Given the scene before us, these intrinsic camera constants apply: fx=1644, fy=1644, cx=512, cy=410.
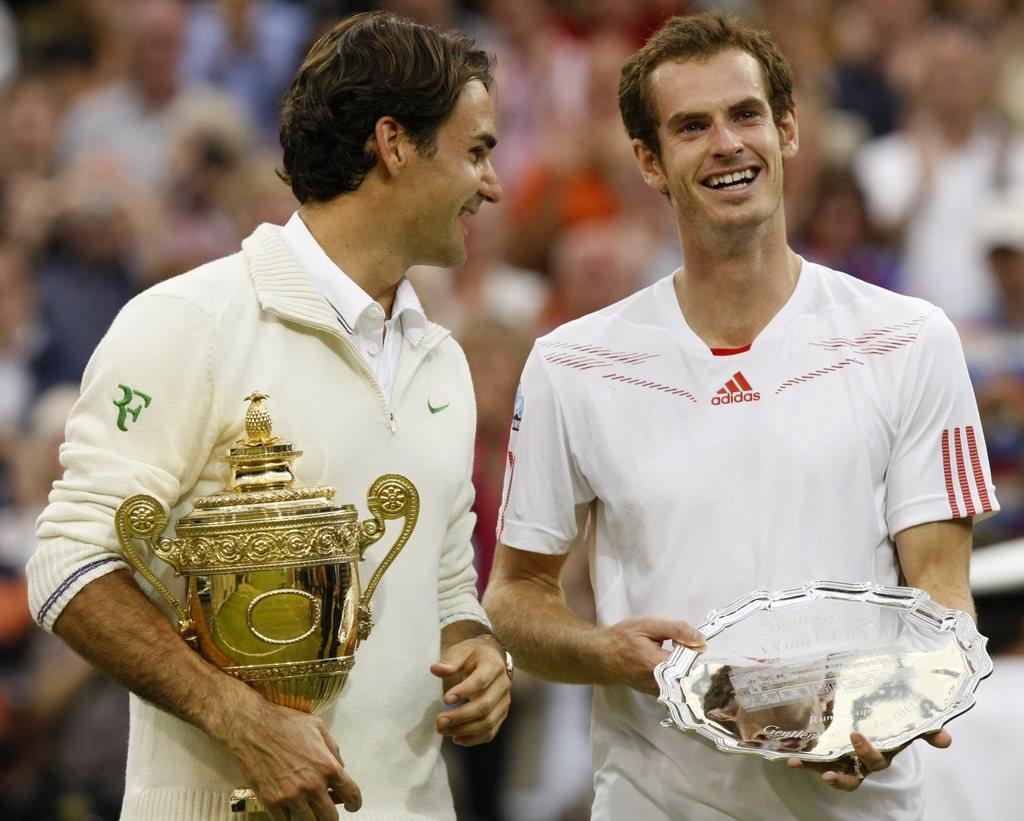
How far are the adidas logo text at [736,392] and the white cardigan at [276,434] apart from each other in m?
0.50

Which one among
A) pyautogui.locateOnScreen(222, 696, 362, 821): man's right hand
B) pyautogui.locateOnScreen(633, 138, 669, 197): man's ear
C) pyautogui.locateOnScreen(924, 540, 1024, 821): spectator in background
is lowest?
pyautogui.locateOnScreen(924, 540, 1024, 821): spectator in background

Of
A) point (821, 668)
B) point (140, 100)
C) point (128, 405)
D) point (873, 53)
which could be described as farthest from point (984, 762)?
point (140, 100)

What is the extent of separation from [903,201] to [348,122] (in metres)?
5.19

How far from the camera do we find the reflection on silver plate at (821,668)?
284 centimetres

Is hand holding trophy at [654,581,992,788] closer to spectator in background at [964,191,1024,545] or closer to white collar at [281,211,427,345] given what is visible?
white collar at [281,211,427,345]

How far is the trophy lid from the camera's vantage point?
2.63 m

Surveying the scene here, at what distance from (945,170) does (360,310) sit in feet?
17.9

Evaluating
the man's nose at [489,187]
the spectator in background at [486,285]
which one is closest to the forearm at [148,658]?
the man's nose at [489,187]

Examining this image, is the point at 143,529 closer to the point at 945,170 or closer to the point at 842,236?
the point at 842,236

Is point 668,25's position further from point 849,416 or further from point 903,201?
point 903,201

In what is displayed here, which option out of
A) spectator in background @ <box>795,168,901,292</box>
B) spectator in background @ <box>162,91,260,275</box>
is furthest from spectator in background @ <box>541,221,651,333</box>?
spectator in background @ <box>162,91,260,275</box>

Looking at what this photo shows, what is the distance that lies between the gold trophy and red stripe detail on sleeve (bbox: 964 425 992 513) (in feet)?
3.75

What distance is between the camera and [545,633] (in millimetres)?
3270

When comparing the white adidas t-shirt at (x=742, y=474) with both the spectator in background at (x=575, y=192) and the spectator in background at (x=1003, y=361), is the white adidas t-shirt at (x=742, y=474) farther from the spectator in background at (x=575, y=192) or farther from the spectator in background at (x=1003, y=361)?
→ the spectator in background at (x=575, y=192)
